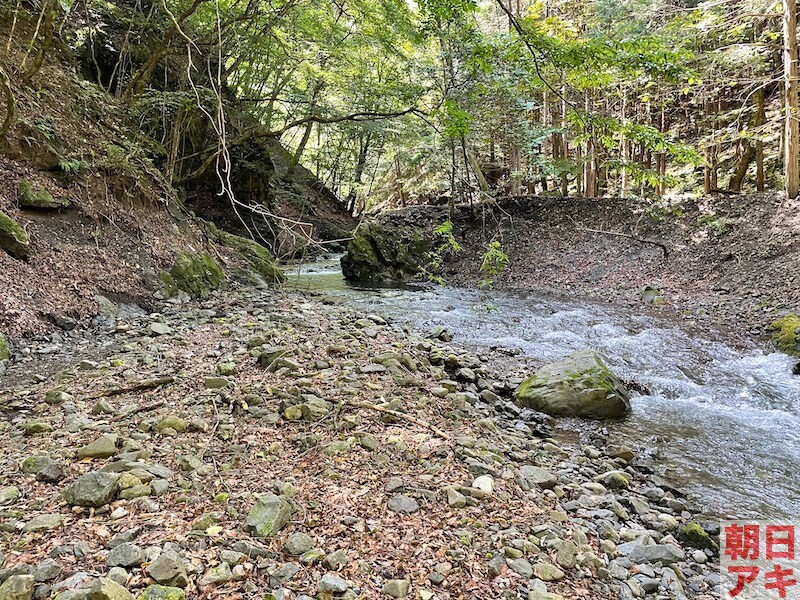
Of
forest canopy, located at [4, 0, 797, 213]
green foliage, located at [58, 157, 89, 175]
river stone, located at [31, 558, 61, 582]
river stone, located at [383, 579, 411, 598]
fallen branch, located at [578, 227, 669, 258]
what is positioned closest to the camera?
river stone, located at [31, 558, 61, 582]

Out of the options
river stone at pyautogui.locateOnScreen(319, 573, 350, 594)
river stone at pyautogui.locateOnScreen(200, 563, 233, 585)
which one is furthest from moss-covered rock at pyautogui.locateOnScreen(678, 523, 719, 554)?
river stone at pyautogui.locateOnScreen(200, 563, 233, 585)

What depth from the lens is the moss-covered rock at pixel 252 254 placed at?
10.3m

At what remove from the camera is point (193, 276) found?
7.84 m

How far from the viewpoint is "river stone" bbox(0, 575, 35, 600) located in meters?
1.63

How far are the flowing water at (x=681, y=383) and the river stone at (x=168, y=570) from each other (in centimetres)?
348

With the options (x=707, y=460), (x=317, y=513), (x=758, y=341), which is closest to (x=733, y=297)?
(x=758, y=341)

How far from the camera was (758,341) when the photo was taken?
7480 mm

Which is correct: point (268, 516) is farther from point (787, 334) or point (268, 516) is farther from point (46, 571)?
point (787, 334)

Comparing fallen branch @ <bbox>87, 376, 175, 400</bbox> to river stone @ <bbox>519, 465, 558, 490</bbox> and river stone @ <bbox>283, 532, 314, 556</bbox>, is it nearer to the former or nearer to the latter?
river stone @ <bbox>283, 532, 314, 556</bbox>

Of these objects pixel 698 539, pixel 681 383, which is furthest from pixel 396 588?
pixel 681 383

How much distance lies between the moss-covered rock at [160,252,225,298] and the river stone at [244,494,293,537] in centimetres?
557

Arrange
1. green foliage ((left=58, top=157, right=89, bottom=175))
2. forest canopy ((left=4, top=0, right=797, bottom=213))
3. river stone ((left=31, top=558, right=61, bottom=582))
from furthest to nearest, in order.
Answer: green foliage ((left=58, top=157, right=89, bottom=175))
forest canopy ((left=4, top=0, right=797, bottom=213))
river stone ((left=31, top=558, right=61, bottom=582))

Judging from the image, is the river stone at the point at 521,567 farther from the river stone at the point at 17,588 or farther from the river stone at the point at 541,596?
the river stone at the point at 17,588

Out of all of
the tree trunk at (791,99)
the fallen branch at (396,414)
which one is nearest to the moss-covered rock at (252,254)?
the fallen branch at (396,414)
